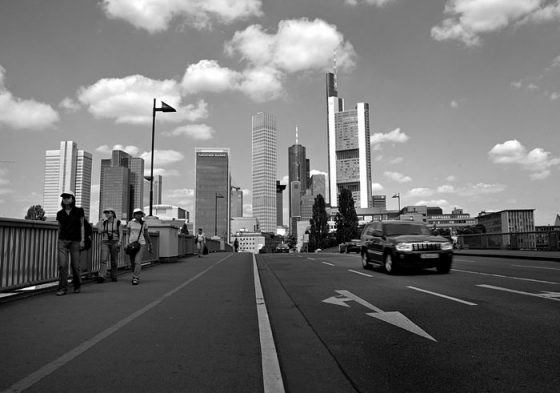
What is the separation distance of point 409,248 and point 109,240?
8.12 m

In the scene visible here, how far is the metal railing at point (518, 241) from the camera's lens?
2533cm

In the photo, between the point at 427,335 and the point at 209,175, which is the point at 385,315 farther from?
the point at 209,175

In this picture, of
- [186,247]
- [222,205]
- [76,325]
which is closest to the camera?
[76,325]

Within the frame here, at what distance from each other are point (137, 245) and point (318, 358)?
28.5 ft

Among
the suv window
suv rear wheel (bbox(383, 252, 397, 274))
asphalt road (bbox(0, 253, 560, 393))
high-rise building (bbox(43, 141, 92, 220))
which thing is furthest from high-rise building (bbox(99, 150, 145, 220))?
asphalt road (bbox(0, 253, 560, 393))

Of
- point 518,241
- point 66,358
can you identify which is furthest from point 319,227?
point 66,358

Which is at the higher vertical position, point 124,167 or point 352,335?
point 124,167

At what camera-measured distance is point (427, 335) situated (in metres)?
5.38

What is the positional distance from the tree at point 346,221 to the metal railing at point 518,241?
155ft

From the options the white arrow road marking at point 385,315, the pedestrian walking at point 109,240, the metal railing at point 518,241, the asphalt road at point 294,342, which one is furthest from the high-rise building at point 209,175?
the asphalt road at point 294,342

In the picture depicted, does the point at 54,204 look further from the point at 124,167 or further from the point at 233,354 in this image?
the point at 233,354

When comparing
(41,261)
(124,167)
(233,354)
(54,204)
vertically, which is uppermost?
(124,167)

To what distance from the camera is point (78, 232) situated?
9.56m

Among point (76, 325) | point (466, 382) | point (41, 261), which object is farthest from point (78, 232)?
point (466, 382)
